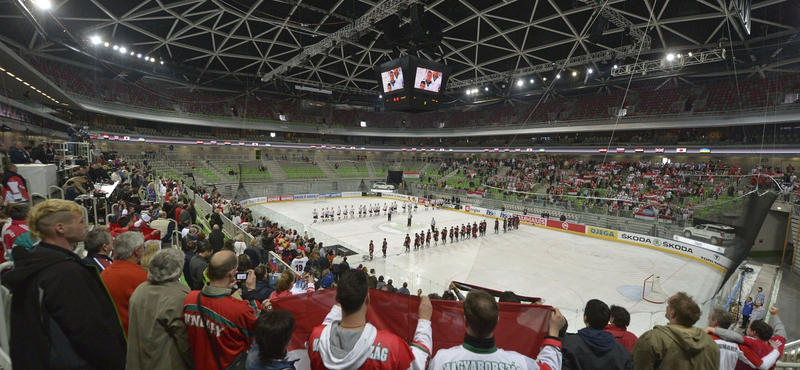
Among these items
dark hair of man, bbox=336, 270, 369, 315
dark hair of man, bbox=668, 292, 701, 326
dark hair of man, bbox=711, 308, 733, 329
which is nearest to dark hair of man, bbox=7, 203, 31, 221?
dark hair of man, bbox=336, 270, 369, 315

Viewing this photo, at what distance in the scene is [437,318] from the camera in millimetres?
2602

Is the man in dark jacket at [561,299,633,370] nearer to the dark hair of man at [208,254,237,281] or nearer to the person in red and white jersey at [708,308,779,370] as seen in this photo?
the person in red and white jersey at [708,308,779,370]

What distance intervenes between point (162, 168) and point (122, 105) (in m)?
8.93

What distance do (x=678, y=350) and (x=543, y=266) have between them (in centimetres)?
1460

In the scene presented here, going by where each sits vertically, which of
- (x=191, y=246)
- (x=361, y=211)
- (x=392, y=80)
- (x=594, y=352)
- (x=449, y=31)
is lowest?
(x=361, y=211)

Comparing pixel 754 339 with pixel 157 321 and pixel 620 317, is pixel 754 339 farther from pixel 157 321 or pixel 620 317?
pixel 157 321

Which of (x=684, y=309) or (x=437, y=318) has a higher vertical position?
(x=684, y=309)

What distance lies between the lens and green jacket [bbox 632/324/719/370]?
2.57m

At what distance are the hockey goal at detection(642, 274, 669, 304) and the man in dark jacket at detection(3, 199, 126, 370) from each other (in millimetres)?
15733

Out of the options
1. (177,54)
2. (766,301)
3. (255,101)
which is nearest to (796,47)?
(766,301)

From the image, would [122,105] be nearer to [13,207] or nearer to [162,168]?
[162,168]

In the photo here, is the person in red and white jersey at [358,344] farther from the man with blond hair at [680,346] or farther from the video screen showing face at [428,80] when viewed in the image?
the video screen showing face at [428,80]

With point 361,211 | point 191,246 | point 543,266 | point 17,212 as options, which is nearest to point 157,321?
point 17,212

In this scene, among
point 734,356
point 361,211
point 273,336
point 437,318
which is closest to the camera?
point 273,336
